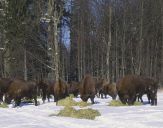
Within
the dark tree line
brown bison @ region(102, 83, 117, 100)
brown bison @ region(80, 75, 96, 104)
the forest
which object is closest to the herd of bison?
brown bison @ region(80, 75, 96, 104)

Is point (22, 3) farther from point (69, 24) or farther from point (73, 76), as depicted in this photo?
point (73, 76)

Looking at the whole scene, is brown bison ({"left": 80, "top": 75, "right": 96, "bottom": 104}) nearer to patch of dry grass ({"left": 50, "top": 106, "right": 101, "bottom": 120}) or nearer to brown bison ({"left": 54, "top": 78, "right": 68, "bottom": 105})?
brown bison ({"left": 54, "top": 78, "right": 68, "bottom": 105})

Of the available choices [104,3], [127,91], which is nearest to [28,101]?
[127,91]

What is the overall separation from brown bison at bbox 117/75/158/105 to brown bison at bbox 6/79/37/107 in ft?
15.4

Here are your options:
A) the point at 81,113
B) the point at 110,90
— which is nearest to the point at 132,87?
the point at 81,113

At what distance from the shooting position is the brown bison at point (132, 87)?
22953 millimetres

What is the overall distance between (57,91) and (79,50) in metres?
37.7

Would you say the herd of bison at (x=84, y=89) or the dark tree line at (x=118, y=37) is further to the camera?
the dark tree line at (x=118, y=37)

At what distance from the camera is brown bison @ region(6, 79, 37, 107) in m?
25.2

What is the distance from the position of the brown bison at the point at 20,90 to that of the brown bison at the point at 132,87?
15.4 ft

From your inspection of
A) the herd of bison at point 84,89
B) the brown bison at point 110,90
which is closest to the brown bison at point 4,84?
the herd of bison at point 84,89

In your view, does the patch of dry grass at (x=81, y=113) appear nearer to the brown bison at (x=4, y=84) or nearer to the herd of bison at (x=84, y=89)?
the herd of bison at (x=84, y=89)

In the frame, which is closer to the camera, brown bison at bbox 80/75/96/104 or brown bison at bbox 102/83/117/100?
brown bison at bbox 80/75/96/104

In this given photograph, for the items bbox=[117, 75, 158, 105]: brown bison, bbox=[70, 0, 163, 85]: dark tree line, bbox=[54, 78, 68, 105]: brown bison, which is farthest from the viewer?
bbox=[70, 0, 163, 85]: dark tree line
